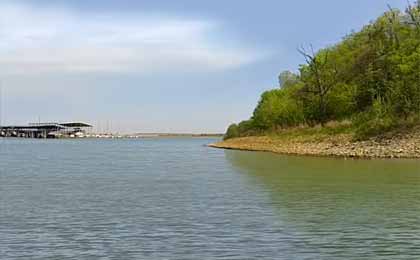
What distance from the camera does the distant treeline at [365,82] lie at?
206 ft

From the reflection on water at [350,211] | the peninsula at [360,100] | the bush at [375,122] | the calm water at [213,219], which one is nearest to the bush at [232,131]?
the peninsula at [360,100]

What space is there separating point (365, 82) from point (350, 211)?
62320 millimetres

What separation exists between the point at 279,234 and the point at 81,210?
7.49 meters

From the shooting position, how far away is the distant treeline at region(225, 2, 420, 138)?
62.7 metres

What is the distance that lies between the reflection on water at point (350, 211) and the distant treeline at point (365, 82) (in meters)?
30.1

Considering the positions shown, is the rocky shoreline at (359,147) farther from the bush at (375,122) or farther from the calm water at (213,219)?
the calm water at (213,219)

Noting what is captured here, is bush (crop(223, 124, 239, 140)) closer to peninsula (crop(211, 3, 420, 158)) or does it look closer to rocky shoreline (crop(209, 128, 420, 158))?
peninsula (crop(211, 3, 420, 158))

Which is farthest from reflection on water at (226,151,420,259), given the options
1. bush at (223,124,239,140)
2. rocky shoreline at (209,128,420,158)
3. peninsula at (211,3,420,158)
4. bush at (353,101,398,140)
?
bush at (223,124,239,140)

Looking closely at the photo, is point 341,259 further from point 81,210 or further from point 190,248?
point 81,210

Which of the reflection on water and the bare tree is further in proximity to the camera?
the bare tree

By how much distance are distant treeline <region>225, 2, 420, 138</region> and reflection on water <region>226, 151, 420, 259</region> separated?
3010cm

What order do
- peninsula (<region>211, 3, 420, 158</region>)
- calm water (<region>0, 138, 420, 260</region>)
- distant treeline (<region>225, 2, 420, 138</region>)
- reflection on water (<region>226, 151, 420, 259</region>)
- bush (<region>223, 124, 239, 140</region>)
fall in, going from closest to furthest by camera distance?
calm water (<region>0, 138, 420, 260</region>) → reflection on water (<region>226, 151, 420, 259</region>) → peninsula (<region>211, 3, 420, 158</region>) → distant treeline (<region>225, 2, 420, 138</region>) → bush (<region>223, 124, 239, 140</region>)

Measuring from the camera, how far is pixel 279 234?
49.6 feet

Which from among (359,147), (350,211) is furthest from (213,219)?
(359,147)
